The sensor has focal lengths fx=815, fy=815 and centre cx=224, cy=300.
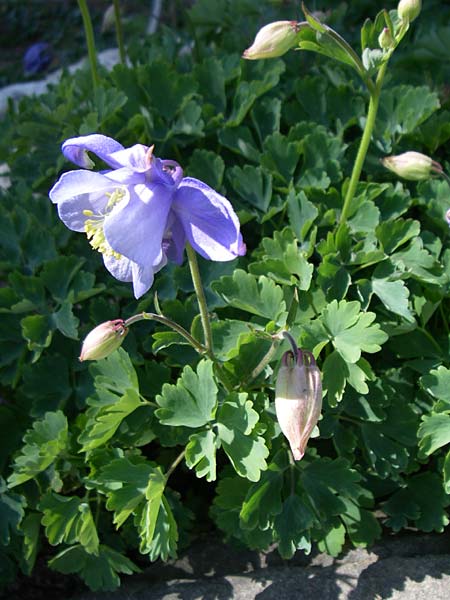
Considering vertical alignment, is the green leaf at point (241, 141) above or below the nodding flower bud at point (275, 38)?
below

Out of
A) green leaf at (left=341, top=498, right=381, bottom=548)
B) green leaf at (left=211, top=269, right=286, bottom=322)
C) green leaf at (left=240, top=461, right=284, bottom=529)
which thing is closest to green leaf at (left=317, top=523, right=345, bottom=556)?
green leaf at (left=341, top=498, right=381, bottom=548)

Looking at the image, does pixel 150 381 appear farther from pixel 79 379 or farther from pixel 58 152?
pixel 58 152

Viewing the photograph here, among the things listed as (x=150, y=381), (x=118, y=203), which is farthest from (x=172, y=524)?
(x=118, y=203)

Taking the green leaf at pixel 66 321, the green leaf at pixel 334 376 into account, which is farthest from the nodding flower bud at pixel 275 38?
the green leaf at pixel 66 321

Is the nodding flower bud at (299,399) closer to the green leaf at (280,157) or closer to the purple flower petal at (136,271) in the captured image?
the purple flower petal at (136,271)

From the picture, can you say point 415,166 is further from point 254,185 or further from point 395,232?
point 254,185
